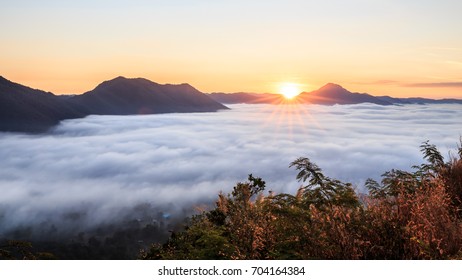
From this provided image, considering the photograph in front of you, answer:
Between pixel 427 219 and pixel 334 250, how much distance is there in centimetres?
143

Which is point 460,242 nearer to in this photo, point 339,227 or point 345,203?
point 339,227

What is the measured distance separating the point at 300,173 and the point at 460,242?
3.64m

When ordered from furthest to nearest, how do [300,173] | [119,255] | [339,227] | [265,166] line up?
[265,166] < [119,255] < [300,173] < [339,227]

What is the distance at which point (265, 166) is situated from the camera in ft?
581

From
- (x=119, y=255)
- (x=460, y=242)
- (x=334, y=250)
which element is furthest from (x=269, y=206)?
(x=119, y=255)

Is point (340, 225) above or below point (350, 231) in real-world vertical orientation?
above

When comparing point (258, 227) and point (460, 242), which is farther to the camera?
point (258, 227)

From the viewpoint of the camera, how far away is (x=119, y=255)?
441 ft

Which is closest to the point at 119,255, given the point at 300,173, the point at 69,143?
the point at 69,143

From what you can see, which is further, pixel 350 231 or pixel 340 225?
pixel 350 231

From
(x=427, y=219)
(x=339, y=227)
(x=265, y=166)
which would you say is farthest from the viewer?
(x=265, y=166)
